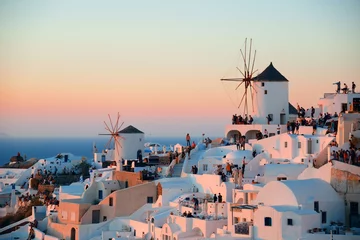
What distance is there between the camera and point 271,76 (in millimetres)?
51719

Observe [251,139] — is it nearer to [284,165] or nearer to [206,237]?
[284,165]

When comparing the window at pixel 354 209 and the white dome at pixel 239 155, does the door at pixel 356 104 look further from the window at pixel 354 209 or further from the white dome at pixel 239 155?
the window at pixel 354 209

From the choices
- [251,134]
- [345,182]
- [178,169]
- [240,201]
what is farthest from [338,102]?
[345,182]

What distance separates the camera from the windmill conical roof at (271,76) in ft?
169

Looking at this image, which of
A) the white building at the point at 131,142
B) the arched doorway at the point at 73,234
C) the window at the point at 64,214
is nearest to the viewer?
the arched doorway at the point at 73,234

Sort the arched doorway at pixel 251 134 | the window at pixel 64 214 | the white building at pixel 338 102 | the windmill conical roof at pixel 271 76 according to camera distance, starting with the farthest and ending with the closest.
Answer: the windmill conical roof at pixel 271 76 → the arched doorway at pixel 251 134 → the white building at pixel 338 102 → the window at pixel 64 214

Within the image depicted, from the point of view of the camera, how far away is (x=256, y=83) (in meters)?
52.0

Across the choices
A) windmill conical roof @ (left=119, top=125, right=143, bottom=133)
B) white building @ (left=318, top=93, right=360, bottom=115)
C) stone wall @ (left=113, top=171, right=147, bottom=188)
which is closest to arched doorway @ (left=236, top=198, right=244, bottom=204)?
stone wall @ (left=113, top=171, right=147, bottom=188)

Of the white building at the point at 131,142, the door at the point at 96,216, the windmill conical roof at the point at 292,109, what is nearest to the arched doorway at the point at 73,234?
the door at the point at 96,216

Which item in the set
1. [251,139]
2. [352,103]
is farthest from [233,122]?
[352,103]

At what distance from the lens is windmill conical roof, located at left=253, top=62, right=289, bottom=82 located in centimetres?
5153

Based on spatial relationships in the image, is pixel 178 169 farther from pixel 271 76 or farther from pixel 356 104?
pixel 356 104

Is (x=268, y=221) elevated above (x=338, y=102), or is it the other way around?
(x=338, y=102)

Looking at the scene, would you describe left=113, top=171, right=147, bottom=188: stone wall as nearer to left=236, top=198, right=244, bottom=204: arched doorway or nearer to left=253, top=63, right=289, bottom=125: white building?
left=253, top=63, right=289, bottom=125: white building
